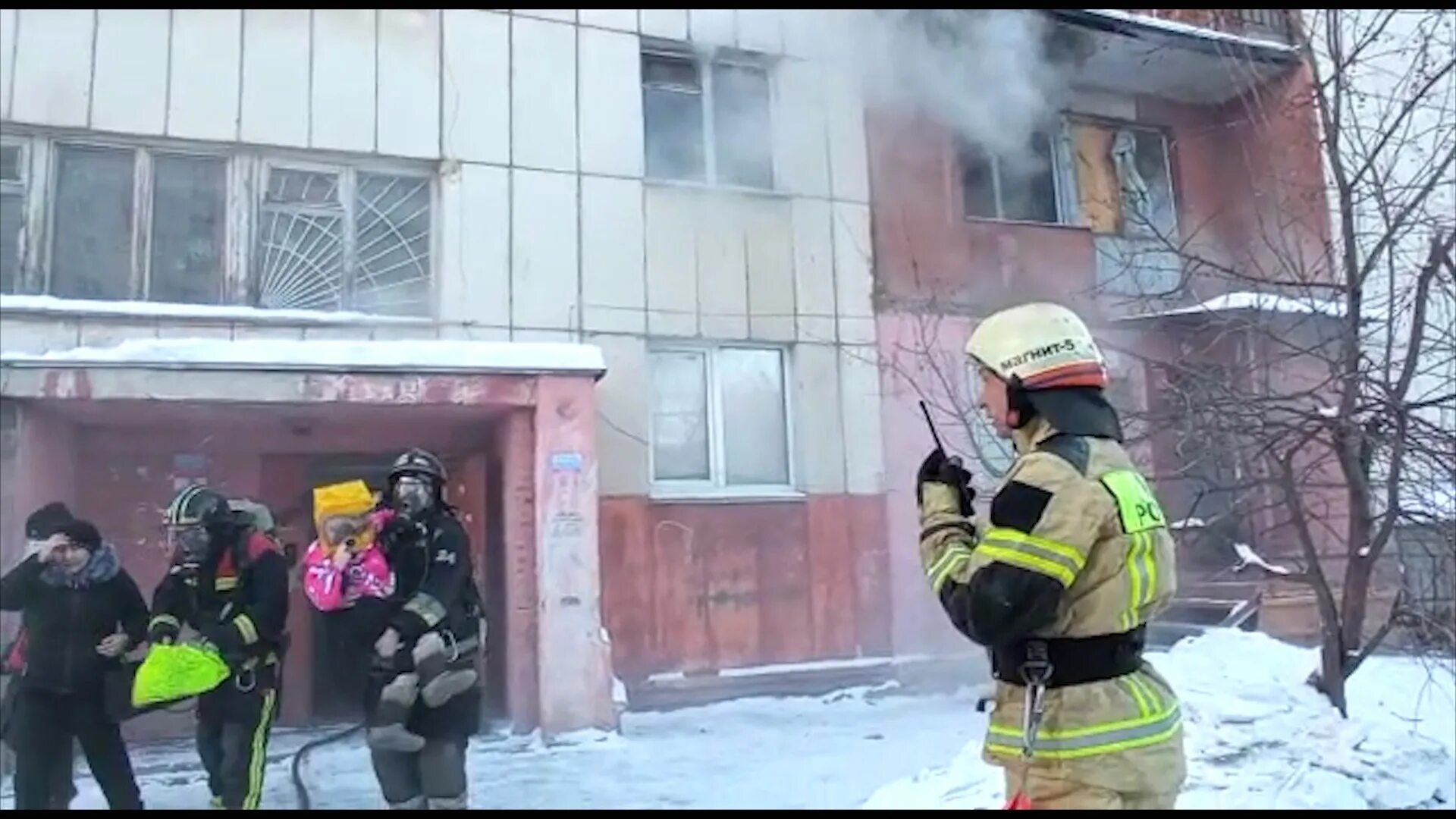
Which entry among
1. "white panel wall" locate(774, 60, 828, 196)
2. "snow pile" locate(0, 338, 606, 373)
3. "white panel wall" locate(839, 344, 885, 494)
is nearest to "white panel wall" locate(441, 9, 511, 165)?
"snow pile" locate(0, 338, 606, 373)

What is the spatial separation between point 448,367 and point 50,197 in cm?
288

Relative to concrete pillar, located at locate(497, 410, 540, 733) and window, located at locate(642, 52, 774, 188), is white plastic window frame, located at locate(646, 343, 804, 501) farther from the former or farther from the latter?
window, located at locate(642, 52, 774, 188)

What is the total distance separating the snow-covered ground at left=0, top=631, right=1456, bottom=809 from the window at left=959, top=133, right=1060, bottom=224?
454 centimetres

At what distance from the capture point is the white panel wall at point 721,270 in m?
9.17

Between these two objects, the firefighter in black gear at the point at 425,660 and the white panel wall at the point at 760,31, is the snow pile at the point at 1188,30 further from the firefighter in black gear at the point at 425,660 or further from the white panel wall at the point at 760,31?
the firefighter in black gear at the point at 425,660

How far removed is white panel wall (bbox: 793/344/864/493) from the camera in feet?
30.7

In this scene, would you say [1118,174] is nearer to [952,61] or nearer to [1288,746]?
[952,61]

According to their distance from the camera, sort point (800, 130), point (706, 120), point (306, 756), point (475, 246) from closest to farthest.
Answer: point (306, 756) → point (475, 246) → point (706, 120) → point (800, 130)

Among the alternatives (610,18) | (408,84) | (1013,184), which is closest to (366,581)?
(408,84)

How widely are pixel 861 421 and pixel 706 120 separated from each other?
274cm

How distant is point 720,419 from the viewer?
926cm

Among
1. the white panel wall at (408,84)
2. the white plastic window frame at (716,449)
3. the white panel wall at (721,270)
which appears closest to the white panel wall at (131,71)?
the white panel wall at (408,84)

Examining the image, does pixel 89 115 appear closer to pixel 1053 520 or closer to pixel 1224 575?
pixel 1053 520

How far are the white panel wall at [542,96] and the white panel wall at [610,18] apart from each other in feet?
0.76
